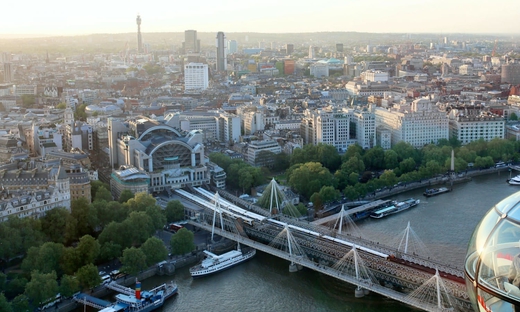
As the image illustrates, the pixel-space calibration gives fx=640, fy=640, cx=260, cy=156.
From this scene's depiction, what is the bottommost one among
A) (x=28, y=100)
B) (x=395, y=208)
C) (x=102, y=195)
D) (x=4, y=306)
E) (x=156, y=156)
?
(x=395, y=208)

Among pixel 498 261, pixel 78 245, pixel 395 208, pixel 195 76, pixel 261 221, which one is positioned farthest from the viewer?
pixel 195 76

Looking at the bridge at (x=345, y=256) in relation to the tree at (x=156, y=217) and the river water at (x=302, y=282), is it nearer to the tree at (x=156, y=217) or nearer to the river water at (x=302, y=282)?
the river water at (x=302, y=282)

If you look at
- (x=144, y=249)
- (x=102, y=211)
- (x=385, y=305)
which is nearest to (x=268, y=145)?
(x=102, y=211)

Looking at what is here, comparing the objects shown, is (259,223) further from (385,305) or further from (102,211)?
(385,305)

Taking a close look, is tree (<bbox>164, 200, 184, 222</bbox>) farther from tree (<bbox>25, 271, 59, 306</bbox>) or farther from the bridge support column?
the bridge support column

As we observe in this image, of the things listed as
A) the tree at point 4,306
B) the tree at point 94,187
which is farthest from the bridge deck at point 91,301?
the tree at point 94,187

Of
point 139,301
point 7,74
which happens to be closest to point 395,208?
point 139,301

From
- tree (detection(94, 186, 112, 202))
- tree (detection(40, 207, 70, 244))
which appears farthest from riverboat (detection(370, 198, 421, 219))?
tree (detection(40, 207, 70, 244))

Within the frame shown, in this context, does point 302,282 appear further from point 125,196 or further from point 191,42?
point 191,42
